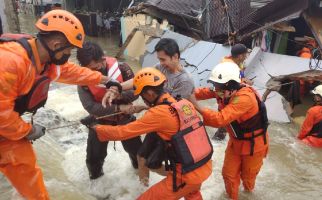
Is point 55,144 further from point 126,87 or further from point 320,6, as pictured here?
point 320,6

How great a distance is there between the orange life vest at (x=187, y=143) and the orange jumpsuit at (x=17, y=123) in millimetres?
1205

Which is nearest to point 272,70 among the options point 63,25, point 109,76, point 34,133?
point 109,76

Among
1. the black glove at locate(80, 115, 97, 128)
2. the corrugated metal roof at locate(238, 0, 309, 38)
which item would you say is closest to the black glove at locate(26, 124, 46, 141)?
the black glove at locate(80, 115, 97, 128)

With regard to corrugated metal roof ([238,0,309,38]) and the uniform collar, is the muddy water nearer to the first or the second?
the uniform collar

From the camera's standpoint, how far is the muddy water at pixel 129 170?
14.8 ft

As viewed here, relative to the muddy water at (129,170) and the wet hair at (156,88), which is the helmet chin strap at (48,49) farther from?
the muddy water at (129,170)

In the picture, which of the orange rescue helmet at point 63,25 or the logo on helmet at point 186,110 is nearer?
the orange rescue helmet at point 63,25

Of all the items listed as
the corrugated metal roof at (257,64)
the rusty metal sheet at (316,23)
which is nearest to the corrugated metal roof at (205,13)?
the corrugated metal roof at (257,64)

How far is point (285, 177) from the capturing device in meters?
5.79

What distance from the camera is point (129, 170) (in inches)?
196

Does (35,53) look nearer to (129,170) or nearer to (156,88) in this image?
(156,88)

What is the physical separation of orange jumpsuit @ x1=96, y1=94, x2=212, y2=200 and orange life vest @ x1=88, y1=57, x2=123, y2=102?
543 millimetres

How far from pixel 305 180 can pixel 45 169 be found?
160 inches

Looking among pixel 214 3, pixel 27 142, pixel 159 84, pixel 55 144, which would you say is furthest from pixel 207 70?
pixel 27 142
